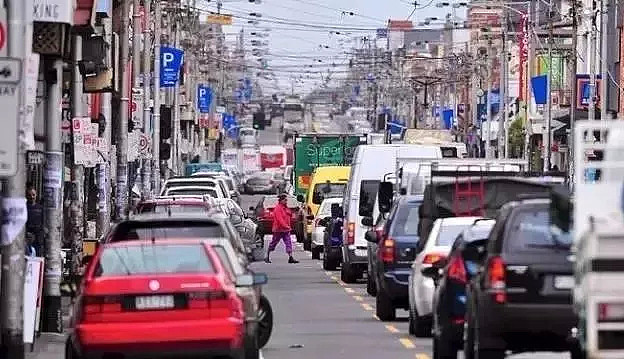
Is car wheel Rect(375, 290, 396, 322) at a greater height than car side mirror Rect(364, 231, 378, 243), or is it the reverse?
car side mirror Rect(364, 231, 378, 243)

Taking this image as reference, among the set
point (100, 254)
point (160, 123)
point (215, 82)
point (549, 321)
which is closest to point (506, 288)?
point (549, 321)

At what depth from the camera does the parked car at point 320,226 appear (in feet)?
162

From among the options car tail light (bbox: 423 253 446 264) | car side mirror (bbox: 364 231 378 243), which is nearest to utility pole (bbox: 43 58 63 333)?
car tail light (bbox: 423 253 446 264)

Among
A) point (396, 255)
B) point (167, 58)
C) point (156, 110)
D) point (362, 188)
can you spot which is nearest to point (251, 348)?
point (396, 255)

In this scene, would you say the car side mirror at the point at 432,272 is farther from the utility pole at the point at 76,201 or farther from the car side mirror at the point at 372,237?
the utility pole at the point at 76,201

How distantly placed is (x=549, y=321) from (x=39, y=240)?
12.4 m

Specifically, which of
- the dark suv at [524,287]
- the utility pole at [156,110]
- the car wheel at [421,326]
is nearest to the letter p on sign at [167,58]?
the utility pole at [156,110]

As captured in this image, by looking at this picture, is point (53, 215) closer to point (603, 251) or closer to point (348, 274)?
point (348, 274)

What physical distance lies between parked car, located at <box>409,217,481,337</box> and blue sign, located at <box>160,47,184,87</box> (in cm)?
4367

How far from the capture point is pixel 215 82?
519 ft

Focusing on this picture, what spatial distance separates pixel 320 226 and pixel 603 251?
3838 cm

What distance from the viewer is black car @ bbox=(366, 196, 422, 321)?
94.9 ft

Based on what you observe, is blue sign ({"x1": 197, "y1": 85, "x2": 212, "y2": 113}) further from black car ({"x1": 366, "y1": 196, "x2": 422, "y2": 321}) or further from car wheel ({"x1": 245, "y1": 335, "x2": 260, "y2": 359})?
car wheel ({"x1": 245, "y1": 335, "x2": 260, "y2": 359})

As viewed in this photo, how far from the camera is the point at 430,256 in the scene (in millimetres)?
23875
